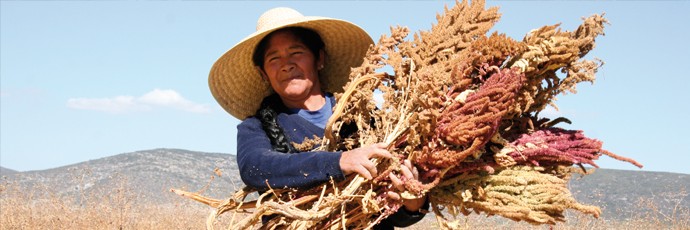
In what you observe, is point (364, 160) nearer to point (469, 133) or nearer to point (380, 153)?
point (380, 153)

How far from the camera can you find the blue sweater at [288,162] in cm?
219

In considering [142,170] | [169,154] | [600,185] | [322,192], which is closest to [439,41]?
[322,192]

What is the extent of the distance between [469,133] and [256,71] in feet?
4.48

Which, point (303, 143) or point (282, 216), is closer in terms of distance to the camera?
point (282, 216)

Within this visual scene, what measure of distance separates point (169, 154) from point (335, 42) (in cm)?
2238

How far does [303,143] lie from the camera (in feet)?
8.26

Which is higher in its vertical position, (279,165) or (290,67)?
(290,67)

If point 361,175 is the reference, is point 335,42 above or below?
above

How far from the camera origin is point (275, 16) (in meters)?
2.87

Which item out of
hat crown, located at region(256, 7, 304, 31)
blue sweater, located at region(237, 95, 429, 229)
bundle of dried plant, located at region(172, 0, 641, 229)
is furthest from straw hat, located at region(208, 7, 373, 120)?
bundle of dried plant, located at region(172, 0, 641, 229)

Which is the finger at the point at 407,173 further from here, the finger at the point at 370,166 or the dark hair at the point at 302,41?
Result: the dark hair at the point at 302,41

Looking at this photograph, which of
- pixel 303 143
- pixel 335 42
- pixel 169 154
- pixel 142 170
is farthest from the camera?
A: pixel 169 154

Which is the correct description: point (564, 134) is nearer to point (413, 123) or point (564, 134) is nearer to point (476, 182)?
point (476, 182)

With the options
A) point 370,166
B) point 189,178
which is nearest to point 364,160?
point 370,166
